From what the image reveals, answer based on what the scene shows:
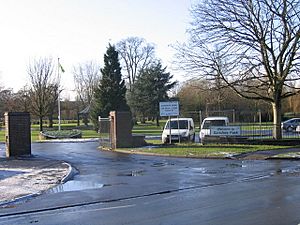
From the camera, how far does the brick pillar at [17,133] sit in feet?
80.7

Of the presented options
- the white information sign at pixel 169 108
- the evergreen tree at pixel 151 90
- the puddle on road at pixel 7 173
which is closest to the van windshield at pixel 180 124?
the white information sign at pixel 169 108

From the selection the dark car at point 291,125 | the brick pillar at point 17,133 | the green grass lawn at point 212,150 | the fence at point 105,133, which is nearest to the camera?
the green grass lawn at point 212,150

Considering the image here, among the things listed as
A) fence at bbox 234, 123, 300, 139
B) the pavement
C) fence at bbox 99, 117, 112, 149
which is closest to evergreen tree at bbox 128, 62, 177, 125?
fence at bbox 234, 123, 300, 139

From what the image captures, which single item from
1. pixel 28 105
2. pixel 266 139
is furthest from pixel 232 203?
pixel 28 105

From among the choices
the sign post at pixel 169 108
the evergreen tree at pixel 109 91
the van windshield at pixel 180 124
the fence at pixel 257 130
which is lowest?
the fence at pixel 257 130

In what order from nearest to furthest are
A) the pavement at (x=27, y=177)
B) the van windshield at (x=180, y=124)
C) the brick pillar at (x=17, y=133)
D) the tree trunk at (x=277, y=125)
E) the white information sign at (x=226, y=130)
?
1. the pavement at (x=27, y=177)
2. the brick pillar at (x=17, y=133)
3. the white information sign at (x=226, y=130)
4. the tree trunk at (x=277, y=125)
5. the van windshield at (x=180, y=124)

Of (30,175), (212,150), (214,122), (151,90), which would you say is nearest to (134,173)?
(30,175)

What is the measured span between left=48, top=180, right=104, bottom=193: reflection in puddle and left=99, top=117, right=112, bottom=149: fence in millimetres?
15107

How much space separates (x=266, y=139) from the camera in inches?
1128

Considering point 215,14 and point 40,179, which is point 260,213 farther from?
point 215,14

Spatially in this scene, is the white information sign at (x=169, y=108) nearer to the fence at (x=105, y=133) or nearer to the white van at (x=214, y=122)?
the white van at (x=214, y=122)

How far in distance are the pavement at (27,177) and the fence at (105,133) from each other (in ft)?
27.0

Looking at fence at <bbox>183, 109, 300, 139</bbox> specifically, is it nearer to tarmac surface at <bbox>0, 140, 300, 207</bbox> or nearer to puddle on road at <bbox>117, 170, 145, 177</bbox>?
tarmac surface at <bbox>0, 140, 300, 207</bbox>

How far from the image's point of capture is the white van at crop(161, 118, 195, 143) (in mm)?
30625
